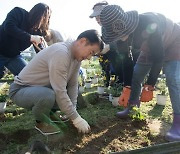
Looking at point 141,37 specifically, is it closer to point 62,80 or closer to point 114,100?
point 62,80

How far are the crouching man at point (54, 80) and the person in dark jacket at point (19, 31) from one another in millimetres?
502

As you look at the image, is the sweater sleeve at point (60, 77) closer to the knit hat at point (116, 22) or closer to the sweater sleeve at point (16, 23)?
the knit hat at point (116, 22)

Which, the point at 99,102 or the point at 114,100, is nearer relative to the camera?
the point at 114,100

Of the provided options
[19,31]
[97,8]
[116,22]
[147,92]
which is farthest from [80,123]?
[97,8]

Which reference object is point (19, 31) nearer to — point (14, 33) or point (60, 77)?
point (14, 33)

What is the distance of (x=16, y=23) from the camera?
3254 mm

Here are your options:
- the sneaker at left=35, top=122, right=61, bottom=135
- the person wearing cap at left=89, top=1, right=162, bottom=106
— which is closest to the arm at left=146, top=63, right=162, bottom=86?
the person wearing cap at left=89, top=1, right=162, bottom=106

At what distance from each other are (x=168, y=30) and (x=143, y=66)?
0.59 metres

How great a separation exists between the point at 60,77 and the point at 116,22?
73 centimetres

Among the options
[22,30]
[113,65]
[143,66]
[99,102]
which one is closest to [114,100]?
[99,102]

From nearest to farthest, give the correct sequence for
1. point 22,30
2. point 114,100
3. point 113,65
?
point 22,30
point 114,100
point 113,65

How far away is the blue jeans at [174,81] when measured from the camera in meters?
2.79

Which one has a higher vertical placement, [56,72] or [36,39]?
[36,39]

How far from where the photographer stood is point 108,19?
2.45 meters
